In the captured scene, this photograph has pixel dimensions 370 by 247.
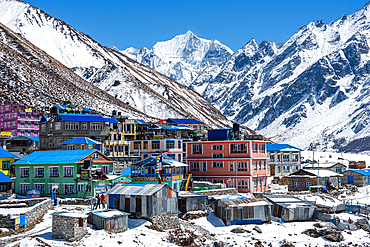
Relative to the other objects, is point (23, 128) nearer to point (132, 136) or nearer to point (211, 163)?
point (132, 136)

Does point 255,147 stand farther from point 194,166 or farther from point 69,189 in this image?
point 69,189

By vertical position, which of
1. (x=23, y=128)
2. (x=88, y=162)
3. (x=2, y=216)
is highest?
(x=23, y=128)

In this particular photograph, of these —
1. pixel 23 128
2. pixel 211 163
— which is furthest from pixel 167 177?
pixel 23 128

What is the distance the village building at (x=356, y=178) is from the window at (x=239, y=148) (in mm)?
33343

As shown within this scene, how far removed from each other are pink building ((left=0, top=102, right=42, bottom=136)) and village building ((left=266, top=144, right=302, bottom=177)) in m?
65.8

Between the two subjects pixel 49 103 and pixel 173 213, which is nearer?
pixel 173 213

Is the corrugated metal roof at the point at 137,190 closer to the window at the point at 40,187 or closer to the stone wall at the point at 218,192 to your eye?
the stone wall at the point at 218,192

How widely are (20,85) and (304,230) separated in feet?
528

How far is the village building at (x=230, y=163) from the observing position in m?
68.8

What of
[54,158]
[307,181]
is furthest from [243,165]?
[54,158]

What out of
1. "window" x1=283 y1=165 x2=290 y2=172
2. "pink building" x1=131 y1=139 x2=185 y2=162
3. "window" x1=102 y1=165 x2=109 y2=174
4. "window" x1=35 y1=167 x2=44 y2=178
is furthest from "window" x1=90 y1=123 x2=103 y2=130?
"window" x1=283 y1=165 x2=290 y2=172

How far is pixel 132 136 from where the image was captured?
10306 cm

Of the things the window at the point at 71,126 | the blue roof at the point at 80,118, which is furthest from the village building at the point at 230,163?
the window at the point at 71,126

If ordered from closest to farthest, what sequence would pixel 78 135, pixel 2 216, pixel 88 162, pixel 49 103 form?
1. pixel 2 216
2. pixel 88 162
3. pixel 78 135
4. pixel 49 103
